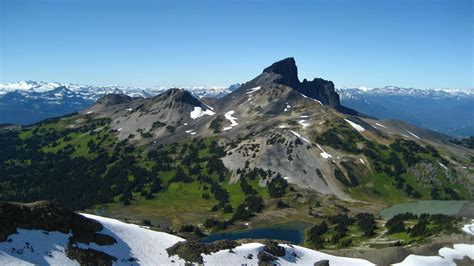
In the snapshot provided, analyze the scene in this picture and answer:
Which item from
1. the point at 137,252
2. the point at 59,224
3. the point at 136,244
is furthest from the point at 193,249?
the point at 59,224

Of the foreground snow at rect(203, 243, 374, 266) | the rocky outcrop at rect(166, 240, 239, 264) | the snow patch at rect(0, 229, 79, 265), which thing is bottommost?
the foreground snow at rect(203, 243, 374, 266)

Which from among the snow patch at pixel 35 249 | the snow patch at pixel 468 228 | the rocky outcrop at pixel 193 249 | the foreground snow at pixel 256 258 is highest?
the snow patch at pixel 35 249

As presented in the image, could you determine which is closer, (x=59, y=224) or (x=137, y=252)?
(x=59, y=224)

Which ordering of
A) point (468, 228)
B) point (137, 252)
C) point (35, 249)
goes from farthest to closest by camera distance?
point (468, 228) < point (137, 252) < point (35, 249)

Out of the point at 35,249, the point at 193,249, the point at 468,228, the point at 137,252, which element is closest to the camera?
the point at 35,249

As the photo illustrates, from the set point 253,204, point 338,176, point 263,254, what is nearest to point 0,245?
point 263,254

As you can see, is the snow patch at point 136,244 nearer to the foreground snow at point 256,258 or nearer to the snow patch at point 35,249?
the snow patch at point 35,249

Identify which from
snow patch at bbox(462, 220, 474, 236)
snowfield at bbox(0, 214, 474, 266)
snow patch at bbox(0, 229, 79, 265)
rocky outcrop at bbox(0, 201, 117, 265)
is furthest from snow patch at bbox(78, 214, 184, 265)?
snow patch at bbox(462, 220, 474, 236)

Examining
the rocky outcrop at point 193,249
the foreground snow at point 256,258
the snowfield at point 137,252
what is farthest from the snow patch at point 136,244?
the foreground snow at point 256,258

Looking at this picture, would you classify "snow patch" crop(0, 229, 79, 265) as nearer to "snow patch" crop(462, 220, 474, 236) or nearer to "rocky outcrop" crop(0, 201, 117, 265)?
"rocky outcrop" crop(0, 201, 117, 265)

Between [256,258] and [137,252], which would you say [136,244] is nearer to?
[137,252]

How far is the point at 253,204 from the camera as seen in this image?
165m

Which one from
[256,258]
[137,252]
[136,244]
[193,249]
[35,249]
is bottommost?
[256,258]

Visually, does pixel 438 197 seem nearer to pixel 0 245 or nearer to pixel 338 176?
pixel 338 176
